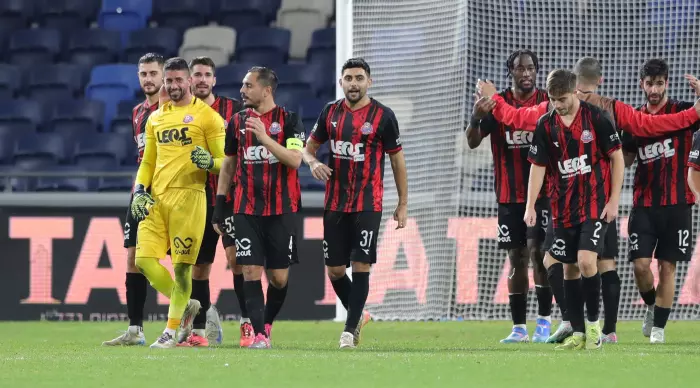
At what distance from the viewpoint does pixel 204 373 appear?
6090mm

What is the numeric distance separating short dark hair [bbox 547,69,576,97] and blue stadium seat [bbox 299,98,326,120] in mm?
7439

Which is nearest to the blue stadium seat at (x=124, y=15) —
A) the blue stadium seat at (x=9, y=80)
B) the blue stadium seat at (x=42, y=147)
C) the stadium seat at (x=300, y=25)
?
the blue stadium seat at (x=9, y=80)

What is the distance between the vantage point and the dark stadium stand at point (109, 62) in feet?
49.1

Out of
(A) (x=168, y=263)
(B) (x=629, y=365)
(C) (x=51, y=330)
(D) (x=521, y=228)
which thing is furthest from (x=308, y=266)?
(B) (x=629, y=365)

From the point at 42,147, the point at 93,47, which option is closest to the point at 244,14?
the point at 93,47

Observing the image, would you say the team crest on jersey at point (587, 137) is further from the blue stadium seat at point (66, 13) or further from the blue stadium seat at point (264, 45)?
the blue stadium seat at point (66, 13)

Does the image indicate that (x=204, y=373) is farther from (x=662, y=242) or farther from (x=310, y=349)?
(x=662, y=242)

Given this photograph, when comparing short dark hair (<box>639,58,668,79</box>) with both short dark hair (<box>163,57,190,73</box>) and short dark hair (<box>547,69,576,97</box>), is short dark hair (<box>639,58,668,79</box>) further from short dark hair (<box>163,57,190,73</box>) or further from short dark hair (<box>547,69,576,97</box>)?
short dark hair (<box>163,57,190,73</box>)

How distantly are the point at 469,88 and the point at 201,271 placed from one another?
3870 mm

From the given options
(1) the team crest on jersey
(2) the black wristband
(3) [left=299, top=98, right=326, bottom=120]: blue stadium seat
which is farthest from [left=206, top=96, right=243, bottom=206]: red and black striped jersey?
(3) [left=299, top=98, right=326, bottom=120]: blue stadium seat

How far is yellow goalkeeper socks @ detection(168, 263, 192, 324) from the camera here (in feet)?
27.4

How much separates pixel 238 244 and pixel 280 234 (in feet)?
0.91

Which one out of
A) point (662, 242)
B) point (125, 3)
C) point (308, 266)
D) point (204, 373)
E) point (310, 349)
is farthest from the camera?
point (125, 3)

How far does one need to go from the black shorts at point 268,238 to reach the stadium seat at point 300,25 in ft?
29.2
